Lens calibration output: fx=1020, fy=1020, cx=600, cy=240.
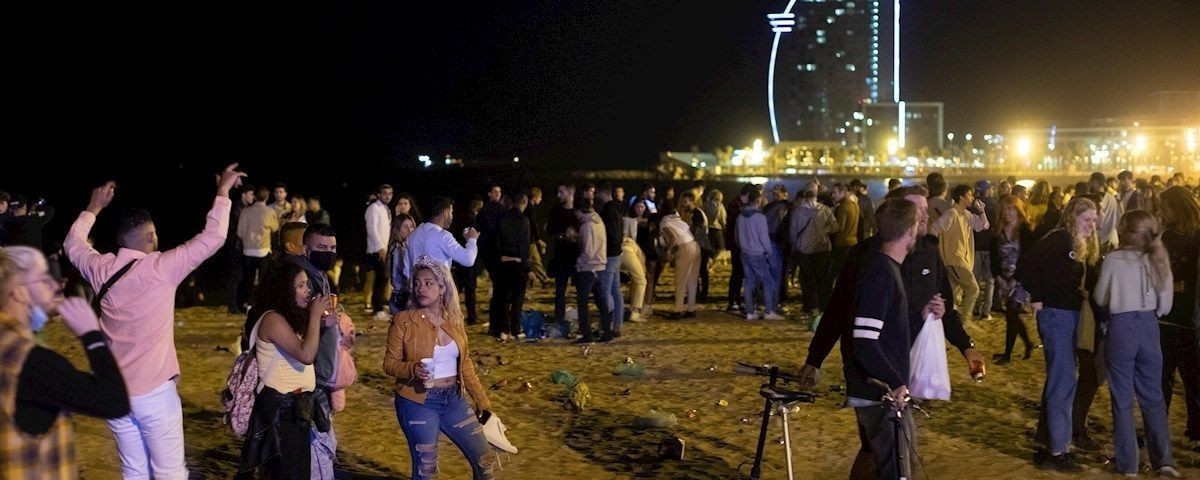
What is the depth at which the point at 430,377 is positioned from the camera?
4.93m

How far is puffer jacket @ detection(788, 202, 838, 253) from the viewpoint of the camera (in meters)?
12.3

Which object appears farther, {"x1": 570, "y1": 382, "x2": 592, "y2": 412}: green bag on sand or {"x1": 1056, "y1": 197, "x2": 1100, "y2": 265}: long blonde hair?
{"x1": 570, "y1": 382, "x2": 592, "y2": 412}: green bag on sand

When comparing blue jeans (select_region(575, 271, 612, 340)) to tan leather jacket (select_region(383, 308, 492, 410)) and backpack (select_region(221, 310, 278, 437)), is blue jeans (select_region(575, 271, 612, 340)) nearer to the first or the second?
tan leather jacket (select_region(383, 308, 492, 410))

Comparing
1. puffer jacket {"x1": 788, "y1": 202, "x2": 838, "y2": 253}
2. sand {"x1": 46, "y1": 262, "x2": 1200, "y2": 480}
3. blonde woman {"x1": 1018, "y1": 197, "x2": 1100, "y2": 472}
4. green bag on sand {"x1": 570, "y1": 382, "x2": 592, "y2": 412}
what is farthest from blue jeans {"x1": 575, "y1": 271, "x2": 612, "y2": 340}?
blonde woman {"x1": 1018, "y1": 197, "x2": 1100, "y2": 472}

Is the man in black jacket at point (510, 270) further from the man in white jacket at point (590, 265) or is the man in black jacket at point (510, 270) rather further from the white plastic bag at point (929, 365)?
the white plastic bag at point (929, 365)

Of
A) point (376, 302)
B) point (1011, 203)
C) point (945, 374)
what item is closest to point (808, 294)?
point (1011, 203)

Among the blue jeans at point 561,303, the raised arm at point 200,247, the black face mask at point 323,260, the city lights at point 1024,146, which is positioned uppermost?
the city lights at point 1024,146

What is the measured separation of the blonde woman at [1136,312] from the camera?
5.84 meters

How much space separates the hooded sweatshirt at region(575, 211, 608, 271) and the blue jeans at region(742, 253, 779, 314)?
223cm

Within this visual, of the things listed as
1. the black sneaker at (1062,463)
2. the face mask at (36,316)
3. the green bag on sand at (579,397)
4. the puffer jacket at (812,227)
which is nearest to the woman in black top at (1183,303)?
the black sneaker at (1062,463)

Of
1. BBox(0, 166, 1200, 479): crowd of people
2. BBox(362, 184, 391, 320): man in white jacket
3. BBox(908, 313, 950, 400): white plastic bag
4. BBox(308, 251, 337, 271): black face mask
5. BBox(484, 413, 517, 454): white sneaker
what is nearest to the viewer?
BBox(0, 166, 1200, 479): crowd of people

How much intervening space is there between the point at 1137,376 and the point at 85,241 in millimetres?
5825

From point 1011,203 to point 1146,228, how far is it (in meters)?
5.13

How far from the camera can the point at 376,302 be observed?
1316 cm
